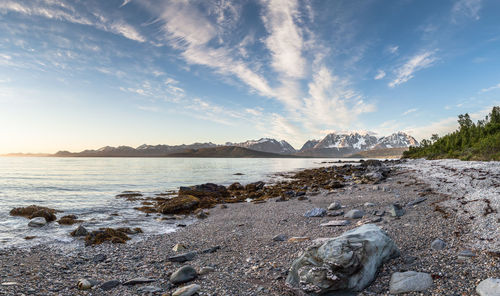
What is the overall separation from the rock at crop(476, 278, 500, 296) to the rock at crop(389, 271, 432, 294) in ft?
2.16

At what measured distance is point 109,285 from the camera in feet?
17.9

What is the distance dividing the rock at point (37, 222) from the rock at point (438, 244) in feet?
51.9

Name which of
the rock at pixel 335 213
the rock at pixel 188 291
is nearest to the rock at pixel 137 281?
the rock at pixel 188 291

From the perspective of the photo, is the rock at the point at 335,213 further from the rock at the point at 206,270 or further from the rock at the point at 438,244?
the rock at the point at 206,270

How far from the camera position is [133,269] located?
6617 mm

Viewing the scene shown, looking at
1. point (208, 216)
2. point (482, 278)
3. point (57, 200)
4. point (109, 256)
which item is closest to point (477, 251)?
point (482, 278)

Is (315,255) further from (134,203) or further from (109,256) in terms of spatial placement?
(134,203)

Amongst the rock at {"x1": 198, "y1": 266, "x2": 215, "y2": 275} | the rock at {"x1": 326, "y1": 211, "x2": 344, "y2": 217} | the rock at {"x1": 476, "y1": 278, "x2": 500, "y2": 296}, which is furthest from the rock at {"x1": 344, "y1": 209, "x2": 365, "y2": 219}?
the rock at {"x1": 198, "y1": 266, "x2": 215, "y2": 275}

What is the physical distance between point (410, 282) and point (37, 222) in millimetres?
15187

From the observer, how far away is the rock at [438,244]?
565 cm

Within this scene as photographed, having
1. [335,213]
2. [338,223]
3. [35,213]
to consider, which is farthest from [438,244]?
[35,213]

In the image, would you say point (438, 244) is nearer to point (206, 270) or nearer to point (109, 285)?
point (206, 270)

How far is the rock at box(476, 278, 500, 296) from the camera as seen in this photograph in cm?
359

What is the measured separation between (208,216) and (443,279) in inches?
478
